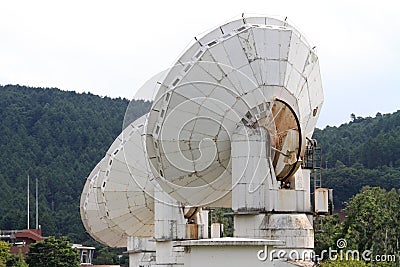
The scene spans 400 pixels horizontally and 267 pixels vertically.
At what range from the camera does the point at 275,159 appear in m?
30.1

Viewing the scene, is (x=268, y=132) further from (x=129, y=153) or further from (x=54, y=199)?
(x=54, y=199)

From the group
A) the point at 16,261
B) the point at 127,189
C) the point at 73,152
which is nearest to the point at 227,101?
the point at 127,189

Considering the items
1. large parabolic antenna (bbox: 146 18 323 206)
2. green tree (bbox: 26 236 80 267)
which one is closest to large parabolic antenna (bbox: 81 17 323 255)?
large parabolic antenna (bbox: 146 18 323 206)

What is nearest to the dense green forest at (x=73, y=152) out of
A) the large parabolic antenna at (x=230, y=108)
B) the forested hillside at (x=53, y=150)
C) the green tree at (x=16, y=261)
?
the forested hillside at (x=53, y=150)

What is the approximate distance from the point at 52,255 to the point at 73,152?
277ft

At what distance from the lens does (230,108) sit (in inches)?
1169

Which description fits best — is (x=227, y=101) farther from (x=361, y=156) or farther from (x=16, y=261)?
(x=361, y=156)

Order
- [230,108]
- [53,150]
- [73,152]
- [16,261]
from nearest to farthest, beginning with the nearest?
[230,108] → [16,261] → [73,152] → [53,150]

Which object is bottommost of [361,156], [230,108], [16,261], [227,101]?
[16,261]

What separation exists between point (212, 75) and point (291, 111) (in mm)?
2436

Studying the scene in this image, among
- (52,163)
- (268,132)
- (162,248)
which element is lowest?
(162,248)

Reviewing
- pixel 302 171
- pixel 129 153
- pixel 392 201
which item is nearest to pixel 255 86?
Answer: pixel 302 171

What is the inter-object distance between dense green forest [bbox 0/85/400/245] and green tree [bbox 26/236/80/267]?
142ft

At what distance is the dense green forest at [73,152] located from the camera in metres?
133
